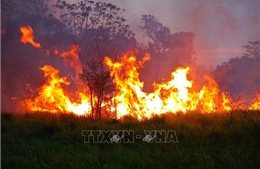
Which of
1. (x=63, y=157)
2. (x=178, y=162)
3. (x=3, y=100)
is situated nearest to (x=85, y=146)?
(x=63, y=157)

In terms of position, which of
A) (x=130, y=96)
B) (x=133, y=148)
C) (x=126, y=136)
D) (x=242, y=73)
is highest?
(x=242, y=73)

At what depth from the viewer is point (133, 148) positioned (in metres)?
5.65

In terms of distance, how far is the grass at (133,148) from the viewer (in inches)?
179

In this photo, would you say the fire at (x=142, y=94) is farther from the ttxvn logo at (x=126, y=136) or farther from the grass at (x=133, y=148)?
the ttxvn logo at (x=126, y=136)

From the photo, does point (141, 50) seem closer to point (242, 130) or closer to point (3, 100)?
Answer: point (3, 100)

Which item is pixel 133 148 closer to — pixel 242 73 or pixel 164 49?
pixel 164 49

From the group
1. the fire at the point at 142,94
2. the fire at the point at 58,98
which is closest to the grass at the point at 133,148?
the fire at the point at 142,94

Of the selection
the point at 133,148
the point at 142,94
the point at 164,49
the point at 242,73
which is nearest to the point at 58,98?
the point at 142,94

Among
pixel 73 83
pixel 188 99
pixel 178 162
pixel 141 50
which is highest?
pixel 141 50

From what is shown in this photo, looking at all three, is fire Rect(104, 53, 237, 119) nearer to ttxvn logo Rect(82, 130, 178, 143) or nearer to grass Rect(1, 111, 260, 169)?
grass Rect(1, 111, 260, 169)

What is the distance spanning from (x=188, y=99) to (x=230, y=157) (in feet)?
26.7

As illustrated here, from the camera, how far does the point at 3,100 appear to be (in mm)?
17344

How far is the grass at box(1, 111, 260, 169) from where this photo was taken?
454 cm

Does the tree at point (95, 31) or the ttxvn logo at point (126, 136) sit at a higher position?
the tree at point (95, 31)
